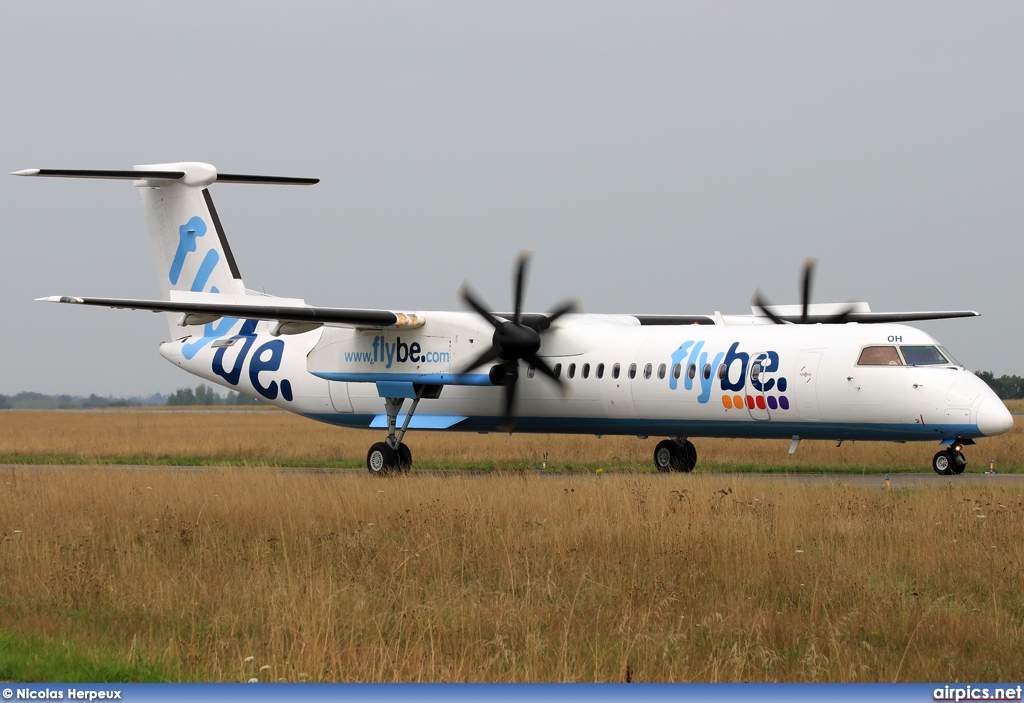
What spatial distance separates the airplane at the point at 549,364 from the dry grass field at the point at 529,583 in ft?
11.4

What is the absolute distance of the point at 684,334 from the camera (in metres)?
22.9

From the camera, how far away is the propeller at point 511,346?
22.7 metres

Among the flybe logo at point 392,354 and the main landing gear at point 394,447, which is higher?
the flybe logo at point 392,354

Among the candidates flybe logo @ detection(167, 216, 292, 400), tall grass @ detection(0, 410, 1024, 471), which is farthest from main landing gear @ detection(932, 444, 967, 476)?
flybe logo @ detection(167, 216, 292, 400)

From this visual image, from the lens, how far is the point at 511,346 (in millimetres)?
A: 22672

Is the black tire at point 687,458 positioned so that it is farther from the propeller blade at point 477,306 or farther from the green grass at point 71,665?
the green grass at point 71,665

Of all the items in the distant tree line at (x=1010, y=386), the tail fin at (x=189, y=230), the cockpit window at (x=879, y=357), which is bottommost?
the distant tree line at (x=1010, y=386)

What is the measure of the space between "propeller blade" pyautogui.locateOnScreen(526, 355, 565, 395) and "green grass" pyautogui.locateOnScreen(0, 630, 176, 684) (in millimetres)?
15490

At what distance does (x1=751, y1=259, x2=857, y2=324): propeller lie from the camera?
82.8 feet

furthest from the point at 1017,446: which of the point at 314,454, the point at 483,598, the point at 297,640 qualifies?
the point at 297,640

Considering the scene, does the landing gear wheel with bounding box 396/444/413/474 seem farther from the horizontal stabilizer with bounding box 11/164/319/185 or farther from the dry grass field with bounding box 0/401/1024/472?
the horizontal stabilizer with bounding box 11/164/319/185

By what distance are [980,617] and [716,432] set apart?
42.1 feet

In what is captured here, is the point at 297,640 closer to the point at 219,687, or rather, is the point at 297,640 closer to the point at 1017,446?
the point at 219,687

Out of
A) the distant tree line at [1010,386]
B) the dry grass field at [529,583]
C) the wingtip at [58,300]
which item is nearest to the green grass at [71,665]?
the dry grass field at [529,583]
